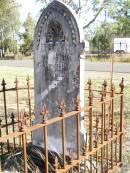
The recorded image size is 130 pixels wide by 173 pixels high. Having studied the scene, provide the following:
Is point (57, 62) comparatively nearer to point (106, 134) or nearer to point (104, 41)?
point (106, 134)

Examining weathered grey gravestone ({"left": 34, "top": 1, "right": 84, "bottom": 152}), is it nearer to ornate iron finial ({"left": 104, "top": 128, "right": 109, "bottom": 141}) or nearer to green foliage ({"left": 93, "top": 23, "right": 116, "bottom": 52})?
ornate iron finial ({"left": 104, "top": 128, "right": 109, "bottom": 141})

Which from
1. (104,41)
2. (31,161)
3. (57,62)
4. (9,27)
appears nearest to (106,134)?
(31,161)

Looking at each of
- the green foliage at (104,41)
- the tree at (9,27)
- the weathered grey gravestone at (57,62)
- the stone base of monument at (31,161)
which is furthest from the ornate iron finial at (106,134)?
the tree at (9,27)

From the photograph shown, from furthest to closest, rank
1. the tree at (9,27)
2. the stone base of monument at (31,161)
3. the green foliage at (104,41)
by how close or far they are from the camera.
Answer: the tree at (9,27)
the green foliage at (104,41)
the stone base of monument at (31,161)

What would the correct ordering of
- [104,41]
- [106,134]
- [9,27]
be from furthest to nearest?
[9,27]
[104,41]
[106,134]

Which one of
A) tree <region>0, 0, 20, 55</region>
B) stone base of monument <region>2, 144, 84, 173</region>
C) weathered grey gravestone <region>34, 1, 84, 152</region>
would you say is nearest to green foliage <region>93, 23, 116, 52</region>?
tree <region>0, 0, 20, 55</region>

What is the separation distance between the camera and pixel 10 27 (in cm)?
5703

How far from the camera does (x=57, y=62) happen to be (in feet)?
16.5

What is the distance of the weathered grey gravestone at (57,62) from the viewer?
4.88 meters

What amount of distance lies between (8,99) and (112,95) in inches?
312

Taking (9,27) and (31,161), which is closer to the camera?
(31,161)

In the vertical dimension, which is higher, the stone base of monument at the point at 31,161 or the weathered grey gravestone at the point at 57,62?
the weathered grey gravestone at the point at 57,62

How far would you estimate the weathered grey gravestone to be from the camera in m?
4.88

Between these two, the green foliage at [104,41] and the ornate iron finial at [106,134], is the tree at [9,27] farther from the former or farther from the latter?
the ornate iron finial at [106,134]
